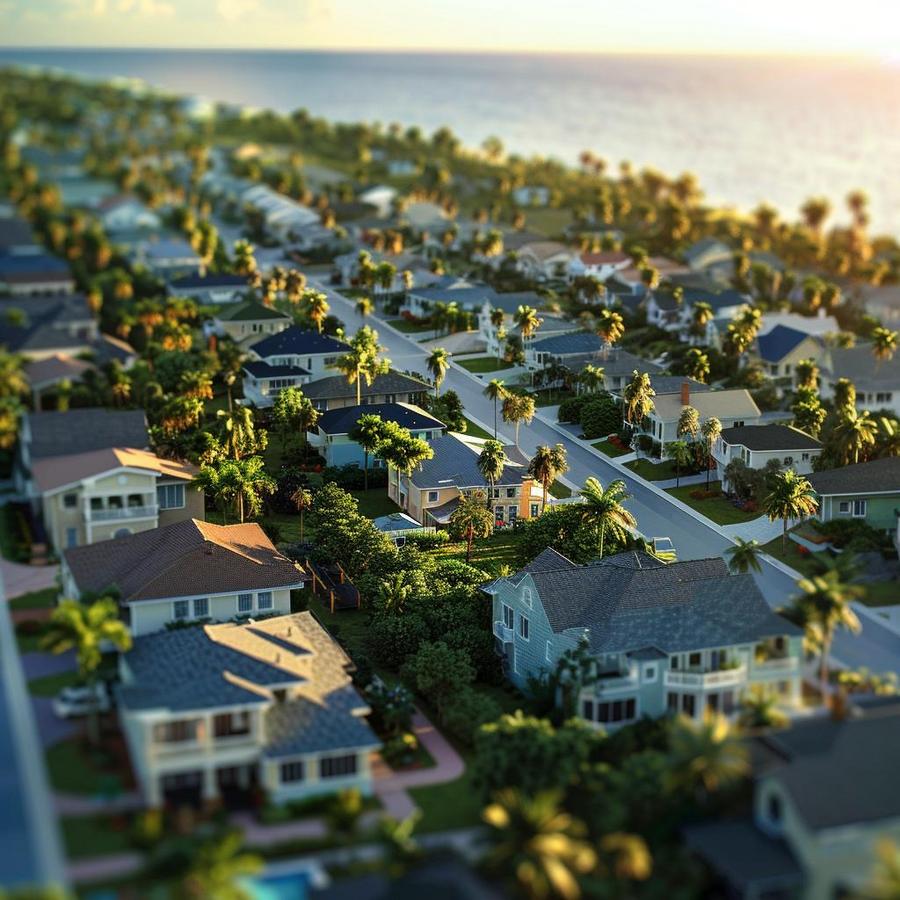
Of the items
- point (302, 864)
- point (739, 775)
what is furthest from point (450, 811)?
point (739, 775)

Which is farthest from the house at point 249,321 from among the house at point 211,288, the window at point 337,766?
the window at point 337,766

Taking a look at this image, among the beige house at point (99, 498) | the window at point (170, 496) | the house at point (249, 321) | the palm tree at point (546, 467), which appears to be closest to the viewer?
the beige house at point (99, 498)

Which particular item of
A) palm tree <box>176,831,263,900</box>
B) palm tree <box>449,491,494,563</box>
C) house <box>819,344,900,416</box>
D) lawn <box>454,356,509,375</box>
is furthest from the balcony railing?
house <box>819,344,900,416</box>

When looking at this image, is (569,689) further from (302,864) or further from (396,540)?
(396,540)

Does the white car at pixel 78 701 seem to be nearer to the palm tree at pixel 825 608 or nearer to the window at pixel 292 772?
the window at pixel 292 772

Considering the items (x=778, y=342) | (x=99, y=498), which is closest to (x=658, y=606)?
(x=99, y=498)
